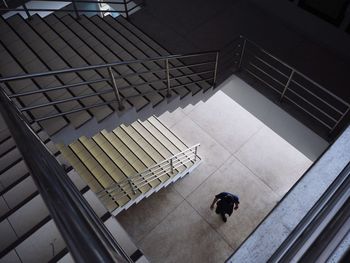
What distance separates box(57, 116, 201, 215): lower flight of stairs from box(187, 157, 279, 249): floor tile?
65 centimetres

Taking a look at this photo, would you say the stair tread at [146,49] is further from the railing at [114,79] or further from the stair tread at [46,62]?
the stair tread at [46,62]

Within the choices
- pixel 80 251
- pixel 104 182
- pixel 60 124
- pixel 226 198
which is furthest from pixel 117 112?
pixel 80 251

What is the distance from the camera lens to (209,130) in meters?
7.91

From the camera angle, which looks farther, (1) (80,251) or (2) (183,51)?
(2) (183,51)

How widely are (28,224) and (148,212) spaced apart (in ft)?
15.1

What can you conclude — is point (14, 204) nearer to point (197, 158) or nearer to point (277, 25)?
point (197, 158)

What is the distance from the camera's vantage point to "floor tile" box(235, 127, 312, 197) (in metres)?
7.12

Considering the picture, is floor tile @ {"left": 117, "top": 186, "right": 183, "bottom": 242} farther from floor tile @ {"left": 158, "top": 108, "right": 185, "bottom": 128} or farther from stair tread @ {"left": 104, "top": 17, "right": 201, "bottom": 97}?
stair tread @ {"left": 104, "top": 17, "right": 201, "bottom": 97}

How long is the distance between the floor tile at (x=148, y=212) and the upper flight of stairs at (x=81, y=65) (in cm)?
263

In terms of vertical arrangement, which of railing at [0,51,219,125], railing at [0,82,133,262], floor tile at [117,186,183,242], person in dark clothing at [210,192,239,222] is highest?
railing at [0,51,219,125]

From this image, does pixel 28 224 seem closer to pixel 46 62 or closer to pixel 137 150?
pixel 46 62

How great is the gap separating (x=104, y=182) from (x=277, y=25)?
16.0ft

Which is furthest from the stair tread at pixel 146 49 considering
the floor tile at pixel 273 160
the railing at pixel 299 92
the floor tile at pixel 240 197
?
the floor tile at pixel 273 160

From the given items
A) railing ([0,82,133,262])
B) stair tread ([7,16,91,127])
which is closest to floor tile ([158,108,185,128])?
stair tread ([7,16,91,127])
